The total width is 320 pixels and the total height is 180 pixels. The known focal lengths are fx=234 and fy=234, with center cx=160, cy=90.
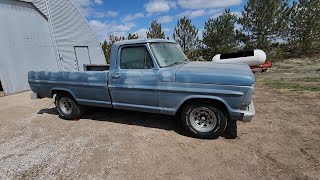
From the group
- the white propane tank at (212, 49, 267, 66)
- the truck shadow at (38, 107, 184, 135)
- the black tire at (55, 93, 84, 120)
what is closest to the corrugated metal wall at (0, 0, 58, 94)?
the truck shadow at (38, 107, 184, 135)

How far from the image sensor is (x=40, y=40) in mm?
12969

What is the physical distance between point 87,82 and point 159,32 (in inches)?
609

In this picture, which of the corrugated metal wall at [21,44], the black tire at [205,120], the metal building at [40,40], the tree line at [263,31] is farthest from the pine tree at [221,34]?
the black tire at [205,120]

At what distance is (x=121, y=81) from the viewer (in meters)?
5.24

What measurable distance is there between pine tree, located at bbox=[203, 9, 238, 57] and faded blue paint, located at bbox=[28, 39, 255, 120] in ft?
44.3

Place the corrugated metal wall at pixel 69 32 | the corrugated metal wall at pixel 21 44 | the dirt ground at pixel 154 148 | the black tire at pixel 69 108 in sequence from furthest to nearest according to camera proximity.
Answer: the corrugated metal wall at pixel 69 32 < the corrugated metal wall at pixel 21 44 < the black tire at pixel 69 108 < the dirt ground at pixel 154 148

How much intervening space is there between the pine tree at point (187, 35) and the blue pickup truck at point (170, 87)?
45.0 ft

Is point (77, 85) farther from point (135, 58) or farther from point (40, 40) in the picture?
point (40, 40)

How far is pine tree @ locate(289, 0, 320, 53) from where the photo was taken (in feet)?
60.0

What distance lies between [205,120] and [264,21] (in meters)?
15.9

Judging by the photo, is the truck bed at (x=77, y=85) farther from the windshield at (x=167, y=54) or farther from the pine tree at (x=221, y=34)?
the pine tree at (x=221, y=34)

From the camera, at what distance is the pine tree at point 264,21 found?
17453 millimetres

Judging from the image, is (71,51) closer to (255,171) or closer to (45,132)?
(45,132)

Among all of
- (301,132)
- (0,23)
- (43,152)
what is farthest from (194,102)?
(0,23)
